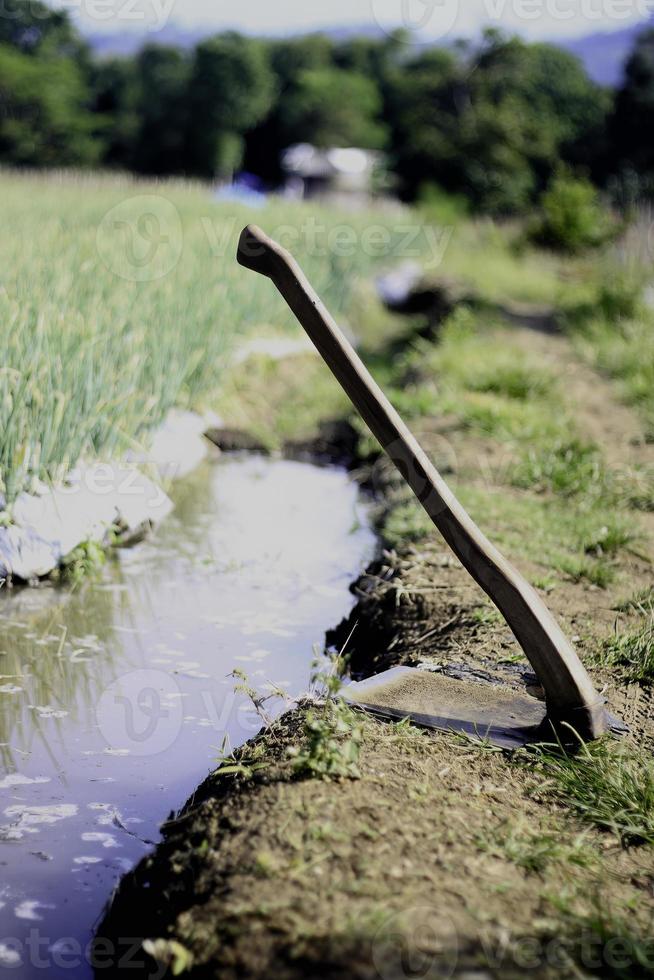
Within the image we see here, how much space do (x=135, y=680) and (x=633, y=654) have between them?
148cm

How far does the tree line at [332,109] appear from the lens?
3080 cm

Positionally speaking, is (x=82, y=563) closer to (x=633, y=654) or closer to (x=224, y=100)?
(x=633, y=654)

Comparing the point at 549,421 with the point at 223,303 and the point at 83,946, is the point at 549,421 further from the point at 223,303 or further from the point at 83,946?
the point at 83,946

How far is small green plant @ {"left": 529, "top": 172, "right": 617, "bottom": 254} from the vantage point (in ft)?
47.5

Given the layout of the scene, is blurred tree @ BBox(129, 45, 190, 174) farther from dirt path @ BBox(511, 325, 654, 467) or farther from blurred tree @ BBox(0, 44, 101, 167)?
dirt path @ BBox(511, 325, 654, 467)

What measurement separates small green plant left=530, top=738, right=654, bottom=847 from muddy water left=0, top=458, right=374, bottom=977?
899 millimetres

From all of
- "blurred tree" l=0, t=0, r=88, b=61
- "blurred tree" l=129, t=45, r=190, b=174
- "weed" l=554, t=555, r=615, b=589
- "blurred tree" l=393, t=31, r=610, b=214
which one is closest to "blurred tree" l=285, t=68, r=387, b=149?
"blurred tree" l=129, t=45, r=190, b=174

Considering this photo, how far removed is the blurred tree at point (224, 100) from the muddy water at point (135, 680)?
49.3m

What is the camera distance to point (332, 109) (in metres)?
54.8

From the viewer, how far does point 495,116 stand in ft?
90.3

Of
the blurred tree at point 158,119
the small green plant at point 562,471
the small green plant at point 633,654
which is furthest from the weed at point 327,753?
the blurred tree at point 158,119

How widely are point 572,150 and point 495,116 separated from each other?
42.3 ft

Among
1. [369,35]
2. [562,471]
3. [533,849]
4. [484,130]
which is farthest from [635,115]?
[369,35]

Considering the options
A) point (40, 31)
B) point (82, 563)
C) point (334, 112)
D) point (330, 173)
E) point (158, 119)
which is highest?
point (334, 112)
